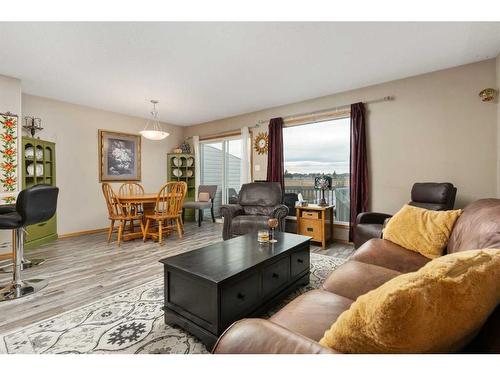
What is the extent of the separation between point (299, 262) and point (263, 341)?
151 cm

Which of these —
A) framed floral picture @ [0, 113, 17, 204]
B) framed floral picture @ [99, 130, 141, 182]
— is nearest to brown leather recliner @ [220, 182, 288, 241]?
framed floral picture @ [99, 130, 141, 182]

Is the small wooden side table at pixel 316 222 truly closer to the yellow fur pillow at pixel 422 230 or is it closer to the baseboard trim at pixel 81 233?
the yellow fur pillow at pixel 422 230

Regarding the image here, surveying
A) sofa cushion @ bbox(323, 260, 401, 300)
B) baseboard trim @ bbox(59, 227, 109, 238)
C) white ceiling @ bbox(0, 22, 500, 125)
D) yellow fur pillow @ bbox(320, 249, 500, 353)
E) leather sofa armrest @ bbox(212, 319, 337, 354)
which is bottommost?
baseboard trim @ bbox(59, 227, 109, 238)

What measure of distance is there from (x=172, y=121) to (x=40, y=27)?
140 inches

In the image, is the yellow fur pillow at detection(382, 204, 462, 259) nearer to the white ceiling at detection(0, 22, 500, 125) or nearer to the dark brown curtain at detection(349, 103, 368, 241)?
the dark brown curtain at detection(349, 103, 368, 241)

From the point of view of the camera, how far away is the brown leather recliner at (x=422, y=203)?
2.64 m

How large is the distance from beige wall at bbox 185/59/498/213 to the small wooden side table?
0.70 metres

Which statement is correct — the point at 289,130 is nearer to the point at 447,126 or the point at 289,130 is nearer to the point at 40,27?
the point at 447,126

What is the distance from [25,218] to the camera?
2057 millimetres

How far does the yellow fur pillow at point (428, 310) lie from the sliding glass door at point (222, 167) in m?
4.82

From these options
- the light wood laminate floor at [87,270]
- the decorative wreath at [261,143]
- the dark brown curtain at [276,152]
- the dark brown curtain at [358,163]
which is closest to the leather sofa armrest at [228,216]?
the light wood laminate floor at [87,270]

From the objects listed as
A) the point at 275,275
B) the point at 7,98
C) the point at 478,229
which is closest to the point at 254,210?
the point at 275,275

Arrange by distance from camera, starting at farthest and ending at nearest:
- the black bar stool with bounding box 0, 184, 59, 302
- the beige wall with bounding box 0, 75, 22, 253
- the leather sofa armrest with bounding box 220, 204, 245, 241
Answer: the leather sofa armrest with bounding box 220, 204, 245, 241 → the beige wall with bounding box 0, 75, 22, 253 → the black bar stool with bounding box 0, 184, 59, 302

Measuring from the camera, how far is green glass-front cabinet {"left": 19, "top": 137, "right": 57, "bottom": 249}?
3569mm
